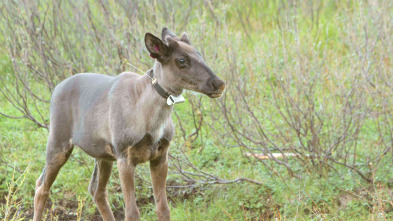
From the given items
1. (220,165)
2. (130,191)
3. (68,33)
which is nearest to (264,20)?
(68,33)

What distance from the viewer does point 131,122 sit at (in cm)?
483

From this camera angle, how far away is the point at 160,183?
511cm

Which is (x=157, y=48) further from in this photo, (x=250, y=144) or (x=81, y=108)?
(x=250, y=144)

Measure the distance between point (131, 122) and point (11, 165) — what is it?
403 cm

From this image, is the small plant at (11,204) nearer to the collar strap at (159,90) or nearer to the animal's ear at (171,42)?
the collar strap at (159,90)

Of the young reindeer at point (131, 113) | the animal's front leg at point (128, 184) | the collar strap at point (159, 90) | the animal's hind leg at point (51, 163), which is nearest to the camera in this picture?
the young reindeer at point (131, 113)

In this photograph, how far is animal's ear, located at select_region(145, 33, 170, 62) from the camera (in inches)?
178

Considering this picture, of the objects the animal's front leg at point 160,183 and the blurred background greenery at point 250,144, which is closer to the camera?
the animal's front leg at point 160,183

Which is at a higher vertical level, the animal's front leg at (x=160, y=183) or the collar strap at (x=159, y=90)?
the collar strap at (x=159, y=90)

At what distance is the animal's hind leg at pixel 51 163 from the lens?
560 cm

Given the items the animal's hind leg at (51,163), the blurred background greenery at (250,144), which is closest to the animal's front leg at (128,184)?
the animal's hind leg at (51,163)

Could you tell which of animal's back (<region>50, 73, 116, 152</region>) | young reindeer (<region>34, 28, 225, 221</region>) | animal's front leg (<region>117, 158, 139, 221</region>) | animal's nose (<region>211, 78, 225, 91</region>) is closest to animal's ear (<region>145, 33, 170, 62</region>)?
young reindeer (<region>34, 28, 225, 221</region>)

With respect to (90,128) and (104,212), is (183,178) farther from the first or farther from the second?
(90,128)

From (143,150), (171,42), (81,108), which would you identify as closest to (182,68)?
(171,42)
